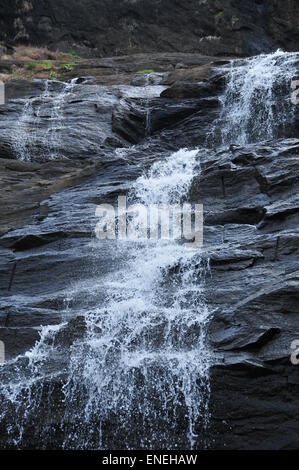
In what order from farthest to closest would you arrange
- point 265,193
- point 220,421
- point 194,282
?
point 265,193 → point 194,282 → point 220,421

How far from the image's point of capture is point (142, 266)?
504 inches

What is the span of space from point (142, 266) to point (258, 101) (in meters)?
8.50

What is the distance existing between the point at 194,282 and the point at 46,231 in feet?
11.9

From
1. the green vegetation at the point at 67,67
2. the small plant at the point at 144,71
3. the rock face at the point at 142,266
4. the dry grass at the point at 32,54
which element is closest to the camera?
the rock face at the point at 142,266

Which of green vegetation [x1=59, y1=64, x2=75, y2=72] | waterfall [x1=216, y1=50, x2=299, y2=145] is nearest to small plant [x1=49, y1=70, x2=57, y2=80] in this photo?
green vegetation [x1=59, y1=64, x2=75, y2=72]

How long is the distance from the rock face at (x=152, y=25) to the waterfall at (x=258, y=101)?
9536mm

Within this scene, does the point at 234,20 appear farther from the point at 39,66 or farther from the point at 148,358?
the point at 148,358

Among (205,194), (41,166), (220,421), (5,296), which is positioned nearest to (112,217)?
(205,194)

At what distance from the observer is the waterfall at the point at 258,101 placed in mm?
18797

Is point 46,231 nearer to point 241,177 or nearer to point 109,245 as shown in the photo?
point 109,245

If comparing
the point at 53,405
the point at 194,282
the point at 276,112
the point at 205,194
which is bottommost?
the point at 53,405

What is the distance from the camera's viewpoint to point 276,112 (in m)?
19.0

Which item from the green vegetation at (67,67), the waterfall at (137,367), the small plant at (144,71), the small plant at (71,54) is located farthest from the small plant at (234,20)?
the waterfall at (137,367)

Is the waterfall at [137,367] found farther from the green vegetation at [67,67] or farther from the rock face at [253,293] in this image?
the green vegetation at [67,67]
